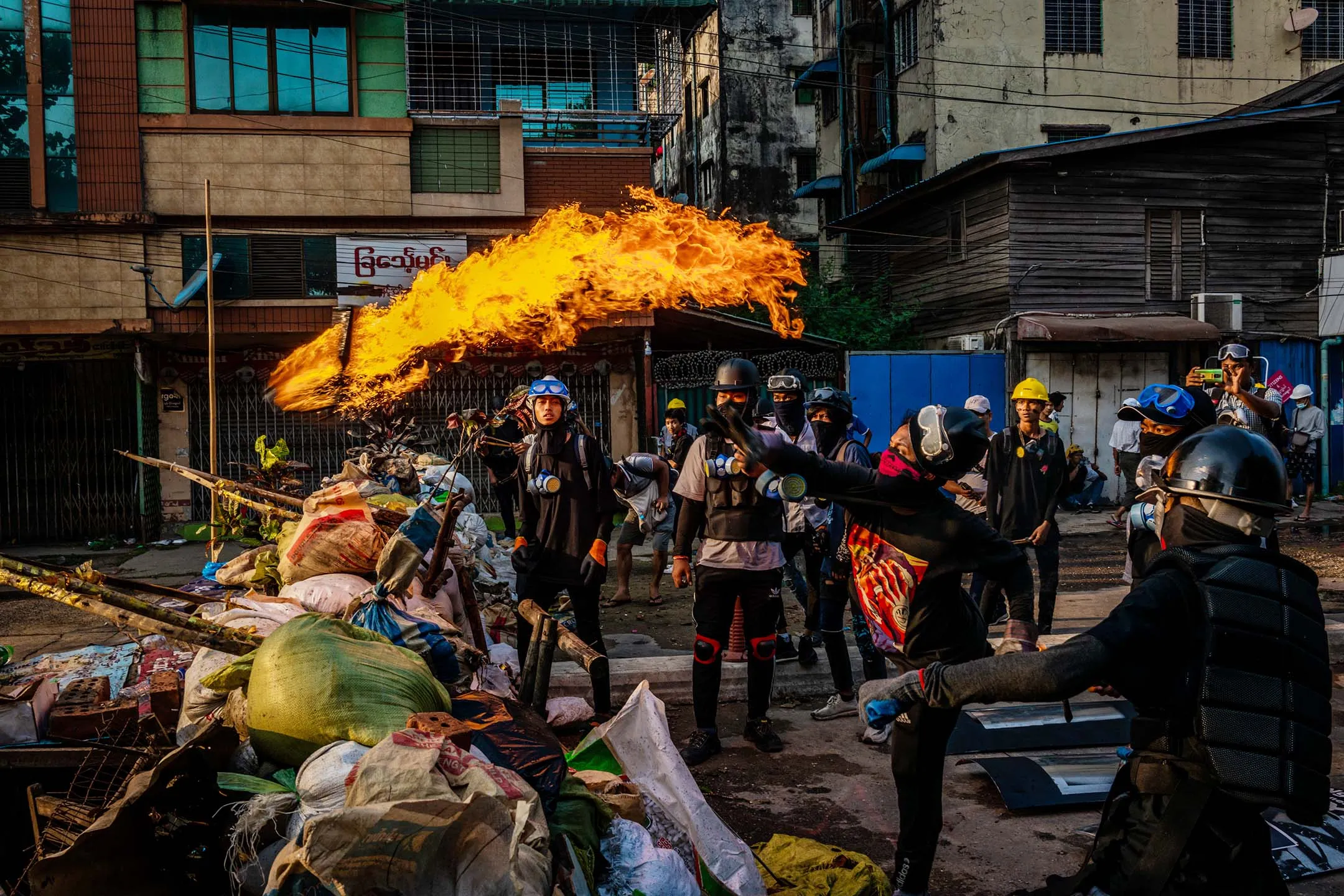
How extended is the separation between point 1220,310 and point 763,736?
16556mm

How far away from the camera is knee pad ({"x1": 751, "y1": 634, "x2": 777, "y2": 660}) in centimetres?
557

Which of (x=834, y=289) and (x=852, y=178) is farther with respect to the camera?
(x=852, y=178)

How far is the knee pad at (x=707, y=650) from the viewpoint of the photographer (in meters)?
5.45

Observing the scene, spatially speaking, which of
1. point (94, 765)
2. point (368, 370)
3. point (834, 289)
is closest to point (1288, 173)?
point (834, 289)

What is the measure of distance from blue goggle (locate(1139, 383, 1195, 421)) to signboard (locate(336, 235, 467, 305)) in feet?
38.7

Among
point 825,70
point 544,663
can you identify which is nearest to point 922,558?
point 544,663

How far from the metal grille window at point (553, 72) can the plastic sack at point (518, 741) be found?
1366 cm

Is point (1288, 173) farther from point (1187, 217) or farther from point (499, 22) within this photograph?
point (499, 22)

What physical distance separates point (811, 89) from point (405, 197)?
19.1 meters

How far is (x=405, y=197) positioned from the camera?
15.4 m

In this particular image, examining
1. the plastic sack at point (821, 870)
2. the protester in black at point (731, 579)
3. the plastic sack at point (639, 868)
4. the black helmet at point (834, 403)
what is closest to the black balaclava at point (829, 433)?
the black helmet at point (834, 403)

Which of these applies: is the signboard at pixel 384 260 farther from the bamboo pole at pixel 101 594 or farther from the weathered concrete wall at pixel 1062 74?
the weathered concrete wall at pixel 1062 74

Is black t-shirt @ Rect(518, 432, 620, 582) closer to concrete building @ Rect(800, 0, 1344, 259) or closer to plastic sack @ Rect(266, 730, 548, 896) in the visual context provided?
plastic sack @ Rect(266, 730, 548, 896)

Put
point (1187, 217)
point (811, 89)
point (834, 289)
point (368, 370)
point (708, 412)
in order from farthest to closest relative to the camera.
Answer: point (811, 89), point (834, 289), point (1187, 217), point (368, 370), point (708, 412)
